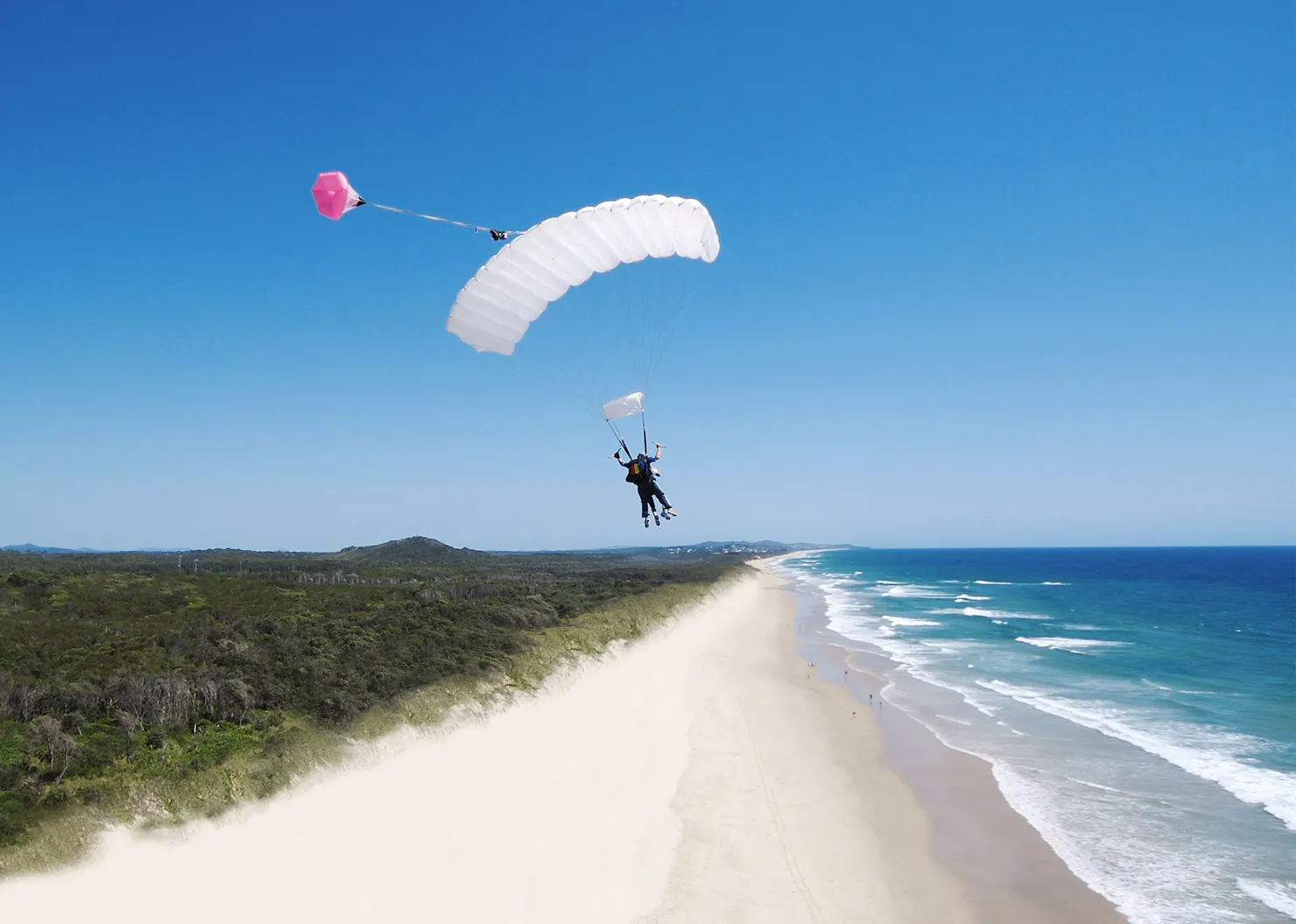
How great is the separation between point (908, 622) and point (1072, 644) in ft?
36.7

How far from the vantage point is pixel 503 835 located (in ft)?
37.4

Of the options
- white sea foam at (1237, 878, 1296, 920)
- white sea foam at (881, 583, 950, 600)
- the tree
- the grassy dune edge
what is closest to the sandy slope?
the grassy dune edge

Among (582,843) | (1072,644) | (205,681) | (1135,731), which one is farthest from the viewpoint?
(1072,644)

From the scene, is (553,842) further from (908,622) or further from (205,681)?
(908,622)

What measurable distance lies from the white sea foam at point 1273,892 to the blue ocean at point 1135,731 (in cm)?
3

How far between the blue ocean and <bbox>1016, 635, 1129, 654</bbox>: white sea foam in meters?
0.12

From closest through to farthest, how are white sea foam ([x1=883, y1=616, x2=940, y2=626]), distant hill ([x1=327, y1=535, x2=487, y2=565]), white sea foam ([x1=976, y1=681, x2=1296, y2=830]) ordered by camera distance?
1. white sea foam ([x1=976, y1=681, x2=1296, y2=830])
2. white sea foam ([x1=883, y1=616, x2=940, y2=626])
3. distant hill ([x1=327, y1=535, x2=487, y2=565])

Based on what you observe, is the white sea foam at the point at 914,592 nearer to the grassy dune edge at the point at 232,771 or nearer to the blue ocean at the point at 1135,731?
the blue ocean at the point at 1135,731

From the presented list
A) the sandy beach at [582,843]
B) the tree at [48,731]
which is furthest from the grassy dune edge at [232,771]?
the tree at [48,731]

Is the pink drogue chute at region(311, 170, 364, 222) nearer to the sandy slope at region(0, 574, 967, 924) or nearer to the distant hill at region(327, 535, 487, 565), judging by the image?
the sandy slope at region(0, 574, 967, 924)

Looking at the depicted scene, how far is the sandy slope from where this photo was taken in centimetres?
918

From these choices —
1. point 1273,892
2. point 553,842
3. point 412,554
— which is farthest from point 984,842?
point 412,554

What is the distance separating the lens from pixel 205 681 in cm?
1426

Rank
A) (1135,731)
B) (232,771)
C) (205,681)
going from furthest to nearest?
(1135,731)
(205,681)
(232,771)
